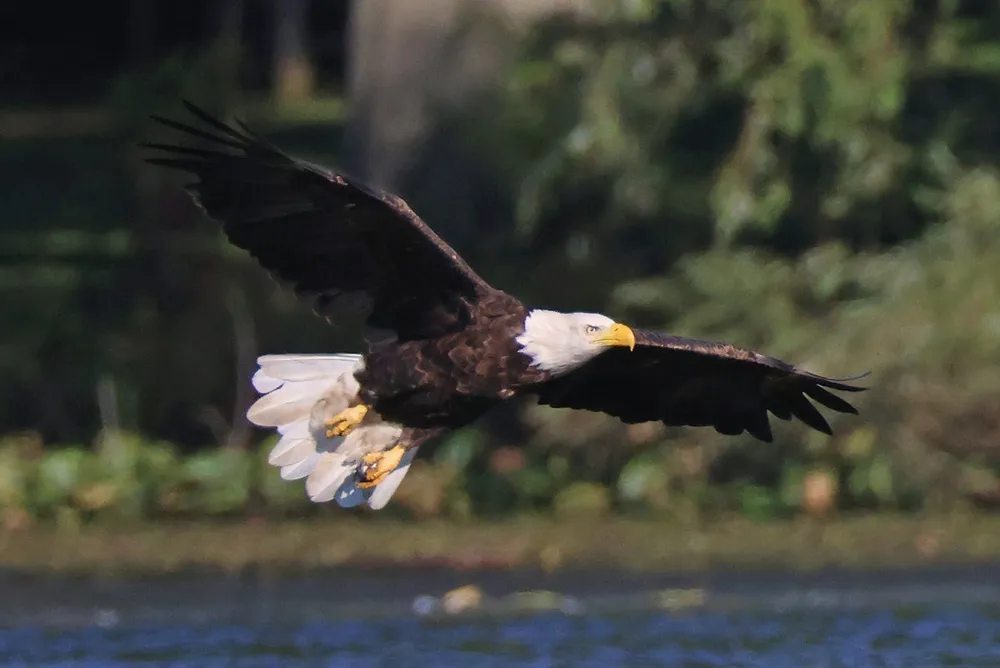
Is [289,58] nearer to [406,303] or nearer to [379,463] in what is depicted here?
[379,463]

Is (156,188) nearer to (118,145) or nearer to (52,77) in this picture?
(118,145)

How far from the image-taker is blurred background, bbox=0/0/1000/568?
405 inches

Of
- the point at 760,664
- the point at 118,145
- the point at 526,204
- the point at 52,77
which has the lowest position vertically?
→ the point at 760,664

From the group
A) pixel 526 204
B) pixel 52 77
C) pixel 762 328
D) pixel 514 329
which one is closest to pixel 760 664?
pixel 514 329

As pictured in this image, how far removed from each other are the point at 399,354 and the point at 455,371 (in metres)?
0.25

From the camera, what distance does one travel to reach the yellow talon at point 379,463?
759 centimetres

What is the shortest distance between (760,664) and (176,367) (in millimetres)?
4080

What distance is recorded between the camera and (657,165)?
11.3 meters

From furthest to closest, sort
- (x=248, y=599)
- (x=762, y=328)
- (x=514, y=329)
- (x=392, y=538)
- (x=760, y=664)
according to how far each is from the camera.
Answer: (x=762, y=328) → (x=392, y=538) → (x=248, y=599) → (x=760, y=664) → (x=514, y=329)

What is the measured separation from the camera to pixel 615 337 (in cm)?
709

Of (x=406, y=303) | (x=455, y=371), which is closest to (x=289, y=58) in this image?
(x=406, y=303)

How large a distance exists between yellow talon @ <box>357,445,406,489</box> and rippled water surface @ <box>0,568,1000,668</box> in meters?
1.05

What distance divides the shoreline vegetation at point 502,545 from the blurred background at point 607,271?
41mm

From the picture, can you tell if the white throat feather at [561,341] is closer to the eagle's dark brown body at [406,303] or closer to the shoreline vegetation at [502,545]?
the eagle's dark brown body at [406,303]
